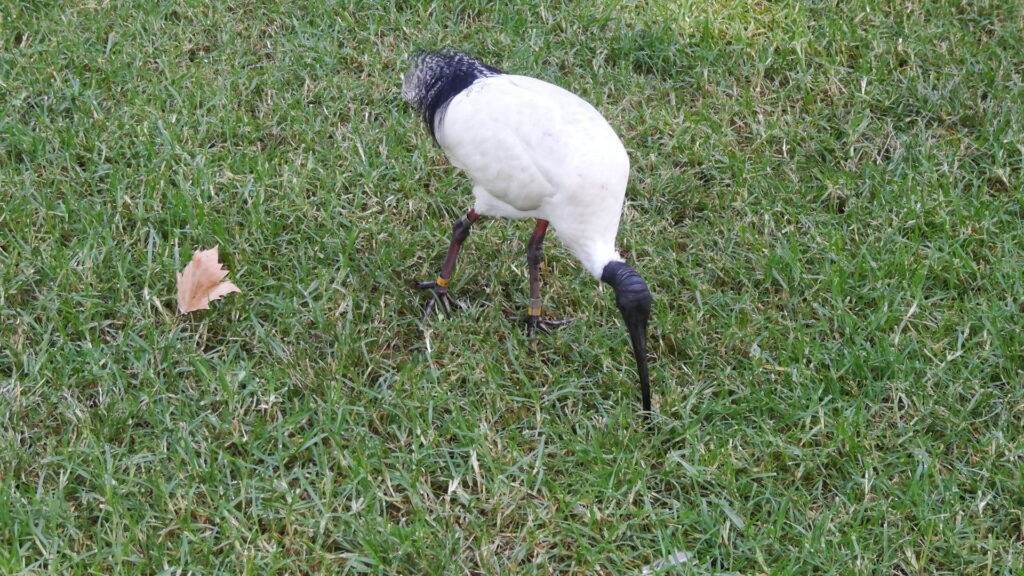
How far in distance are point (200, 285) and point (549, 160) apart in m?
1.37

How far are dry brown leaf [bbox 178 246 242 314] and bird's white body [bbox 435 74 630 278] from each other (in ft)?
3.28

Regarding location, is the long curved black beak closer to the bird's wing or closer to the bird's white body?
the bird's white body

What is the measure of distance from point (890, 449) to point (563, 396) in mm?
1110

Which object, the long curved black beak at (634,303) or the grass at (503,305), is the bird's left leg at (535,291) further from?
the long curved black beak at (634,303)

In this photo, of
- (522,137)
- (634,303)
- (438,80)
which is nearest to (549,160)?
(522,137)

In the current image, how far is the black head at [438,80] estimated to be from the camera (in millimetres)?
3730

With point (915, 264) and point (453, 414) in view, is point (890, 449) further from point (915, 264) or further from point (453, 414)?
point (453, 414)

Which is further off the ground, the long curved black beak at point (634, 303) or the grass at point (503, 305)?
the long curved black beak at point (634, 303)

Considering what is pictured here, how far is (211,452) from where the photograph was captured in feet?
10.2

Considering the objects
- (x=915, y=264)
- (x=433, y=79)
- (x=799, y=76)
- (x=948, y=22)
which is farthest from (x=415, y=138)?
(x=948, y=22)

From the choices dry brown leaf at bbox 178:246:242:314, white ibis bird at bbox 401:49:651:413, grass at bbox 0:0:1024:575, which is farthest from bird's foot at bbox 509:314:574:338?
dry brown leaf at bbox 178:246:242:314

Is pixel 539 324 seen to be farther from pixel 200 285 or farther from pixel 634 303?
pixel 200 285

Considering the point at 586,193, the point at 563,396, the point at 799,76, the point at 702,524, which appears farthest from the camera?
the point at 799,76

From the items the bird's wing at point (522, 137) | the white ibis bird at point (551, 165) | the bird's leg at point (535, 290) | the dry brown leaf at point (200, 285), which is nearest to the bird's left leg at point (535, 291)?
the bird's leg at point (535, 290)
